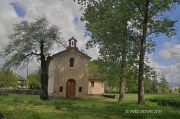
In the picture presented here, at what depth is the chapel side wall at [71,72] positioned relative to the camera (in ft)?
120

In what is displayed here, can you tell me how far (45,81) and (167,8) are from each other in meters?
18.4

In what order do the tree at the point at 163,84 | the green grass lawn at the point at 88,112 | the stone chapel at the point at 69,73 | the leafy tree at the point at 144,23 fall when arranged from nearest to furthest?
the green grass lawn at the point at 88,112, the leafy tree at the point at 144,23, the tree at the point at 163,84, the stone chapel at the point at 69,73

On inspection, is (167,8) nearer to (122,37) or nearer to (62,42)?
(122,37)

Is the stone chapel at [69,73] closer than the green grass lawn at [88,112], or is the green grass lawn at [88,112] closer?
the green grass lawn at [88,112]

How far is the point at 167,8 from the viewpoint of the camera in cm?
2003

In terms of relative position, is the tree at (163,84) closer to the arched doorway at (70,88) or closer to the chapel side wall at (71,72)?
the chapel side wall at (71,72)

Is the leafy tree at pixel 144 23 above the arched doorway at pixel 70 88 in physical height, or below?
above

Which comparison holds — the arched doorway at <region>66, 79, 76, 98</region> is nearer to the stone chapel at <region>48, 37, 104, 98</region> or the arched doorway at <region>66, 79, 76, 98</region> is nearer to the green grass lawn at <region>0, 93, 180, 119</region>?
the stone chapel at <region>48, 37, 104, 98</region>

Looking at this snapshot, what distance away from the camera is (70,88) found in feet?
122

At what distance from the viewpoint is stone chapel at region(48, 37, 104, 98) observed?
36.4 meters

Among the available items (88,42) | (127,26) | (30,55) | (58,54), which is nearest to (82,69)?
(58,54)

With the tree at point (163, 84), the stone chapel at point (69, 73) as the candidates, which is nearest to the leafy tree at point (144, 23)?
the tree at point (163, 84)

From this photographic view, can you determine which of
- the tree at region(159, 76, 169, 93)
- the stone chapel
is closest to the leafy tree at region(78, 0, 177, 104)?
the tree at region(159, 76, 169, 93)

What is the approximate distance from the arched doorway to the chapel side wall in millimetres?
531
